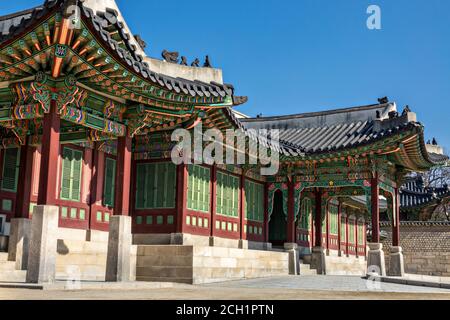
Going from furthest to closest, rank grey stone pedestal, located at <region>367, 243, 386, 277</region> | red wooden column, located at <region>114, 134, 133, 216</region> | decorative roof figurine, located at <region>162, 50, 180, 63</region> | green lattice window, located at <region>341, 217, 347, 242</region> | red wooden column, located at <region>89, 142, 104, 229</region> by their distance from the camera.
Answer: green lattice window, located at <region>341, 217, 347, 242</region> → grey stone pedestal, located at <region>367, 243, 386, 277</region> → decorative roof figurine, located at <region>162, 50, 180, 63</region> → red wooden column, located at <region>89, 142, 104, 229</region> → red wooden column, located at <region>114, 134, 133, 216</region>

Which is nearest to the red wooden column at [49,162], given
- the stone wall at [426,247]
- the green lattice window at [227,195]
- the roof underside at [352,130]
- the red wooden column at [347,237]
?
the green lattice window at [227,195]

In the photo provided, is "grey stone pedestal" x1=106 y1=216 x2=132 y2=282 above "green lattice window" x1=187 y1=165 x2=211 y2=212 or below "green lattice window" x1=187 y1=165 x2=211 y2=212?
below

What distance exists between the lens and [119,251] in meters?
15.6

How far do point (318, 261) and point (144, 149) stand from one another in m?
11.3

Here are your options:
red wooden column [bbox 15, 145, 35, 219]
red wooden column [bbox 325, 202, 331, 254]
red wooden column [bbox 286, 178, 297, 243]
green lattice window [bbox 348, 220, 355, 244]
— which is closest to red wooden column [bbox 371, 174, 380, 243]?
red wooden column [bbox 286, 178, 297, 243]

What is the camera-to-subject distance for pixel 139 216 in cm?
2045

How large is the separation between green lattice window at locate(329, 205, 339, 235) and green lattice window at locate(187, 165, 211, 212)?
44.1ft

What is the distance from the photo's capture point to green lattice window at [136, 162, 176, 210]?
65.9 feet

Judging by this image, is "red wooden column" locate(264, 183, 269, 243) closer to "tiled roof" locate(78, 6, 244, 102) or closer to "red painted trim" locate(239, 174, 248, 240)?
"red painted trim" locate(239, 174, 248, 240)

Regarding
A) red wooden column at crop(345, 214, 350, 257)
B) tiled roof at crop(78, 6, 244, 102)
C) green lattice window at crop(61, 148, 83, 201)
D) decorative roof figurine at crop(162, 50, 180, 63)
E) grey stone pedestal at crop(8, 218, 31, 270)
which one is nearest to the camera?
tiled roof at crop(78, 6, 244, 102)

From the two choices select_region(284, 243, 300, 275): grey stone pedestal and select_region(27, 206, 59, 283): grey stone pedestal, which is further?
select_region(284, 243, 300, 275): grey stone pedestal

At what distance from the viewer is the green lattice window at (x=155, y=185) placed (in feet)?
65.9

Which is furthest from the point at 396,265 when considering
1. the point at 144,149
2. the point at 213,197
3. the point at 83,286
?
the point at 83,286
